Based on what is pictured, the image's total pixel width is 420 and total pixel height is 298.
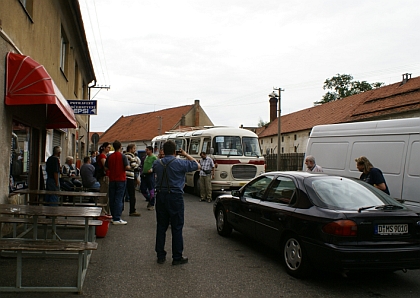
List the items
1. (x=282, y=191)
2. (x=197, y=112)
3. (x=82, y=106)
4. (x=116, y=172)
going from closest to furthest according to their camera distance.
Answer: (x=282, y=191) → (x=116, y=172) → (x=82, y=106) → (x=197, y=112)

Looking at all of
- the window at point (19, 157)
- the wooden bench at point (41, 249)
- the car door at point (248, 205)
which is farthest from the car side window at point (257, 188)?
the window at point (19, 157)

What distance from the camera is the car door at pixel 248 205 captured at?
697cm

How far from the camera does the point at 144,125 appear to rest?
6238 cm

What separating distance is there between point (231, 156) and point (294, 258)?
10290 mm

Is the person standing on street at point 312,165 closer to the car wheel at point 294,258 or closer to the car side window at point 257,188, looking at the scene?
the car side window at point 257,188

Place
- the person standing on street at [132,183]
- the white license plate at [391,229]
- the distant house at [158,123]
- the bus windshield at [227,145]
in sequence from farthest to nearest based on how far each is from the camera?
1. the distant house at [158,123]
2. the bus windshield at [227,145]
3. the person standing on street at [132,183]
4. the white license plate at [391,229]

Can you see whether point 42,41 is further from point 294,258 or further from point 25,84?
point 294,258

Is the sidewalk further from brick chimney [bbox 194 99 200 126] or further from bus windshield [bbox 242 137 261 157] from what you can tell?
brick chimney [bbox 194 99 200 126]

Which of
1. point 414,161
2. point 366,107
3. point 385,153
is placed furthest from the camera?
point 366,107

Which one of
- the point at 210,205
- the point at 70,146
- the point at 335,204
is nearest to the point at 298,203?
the point at 335,204

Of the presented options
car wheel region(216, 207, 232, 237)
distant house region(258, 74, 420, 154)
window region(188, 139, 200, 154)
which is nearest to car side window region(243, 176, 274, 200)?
car wheel region(216, 207, 232, 237)

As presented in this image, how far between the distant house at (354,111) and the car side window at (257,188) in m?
13.8

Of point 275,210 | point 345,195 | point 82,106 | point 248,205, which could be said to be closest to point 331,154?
point 248,205

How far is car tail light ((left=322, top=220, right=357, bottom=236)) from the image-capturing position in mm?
5008
